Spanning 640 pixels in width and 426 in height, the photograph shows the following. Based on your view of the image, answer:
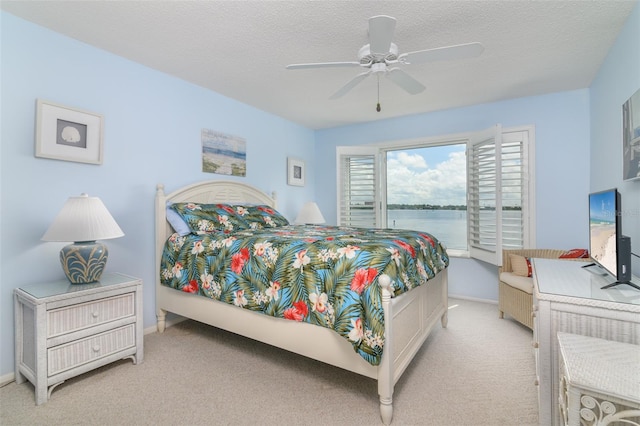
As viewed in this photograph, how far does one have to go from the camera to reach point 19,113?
2166mm

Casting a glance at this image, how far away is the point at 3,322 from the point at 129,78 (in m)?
2.15

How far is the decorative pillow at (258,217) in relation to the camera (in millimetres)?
3299

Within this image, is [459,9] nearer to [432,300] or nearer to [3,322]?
[432,300]

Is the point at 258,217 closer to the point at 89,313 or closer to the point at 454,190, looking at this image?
the point at 89,313

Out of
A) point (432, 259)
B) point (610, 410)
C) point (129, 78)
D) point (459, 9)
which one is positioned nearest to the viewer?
point (610, 410)

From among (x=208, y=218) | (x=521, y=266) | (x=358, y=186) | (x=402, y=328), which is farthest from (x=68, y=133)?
(x=521, y=266)

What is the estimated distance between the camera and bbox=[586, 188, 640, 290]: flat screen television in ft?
5.01

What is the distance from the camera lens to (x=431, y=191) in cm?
466

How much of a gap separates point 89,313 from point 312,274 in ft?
5.19

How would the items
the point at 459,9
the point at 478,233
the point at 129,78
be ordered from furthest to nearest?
the point at 478,233
the point at 129,78
the point at 459,9

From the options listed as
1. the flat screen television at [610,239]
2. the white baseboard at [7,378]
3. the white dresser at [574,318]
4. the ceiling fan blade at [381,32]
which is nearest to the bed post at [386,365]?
the white dresser at [574,318]

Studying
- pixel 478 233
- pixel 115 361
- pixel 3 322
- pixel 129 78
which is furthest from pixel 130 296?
pixel 478 233

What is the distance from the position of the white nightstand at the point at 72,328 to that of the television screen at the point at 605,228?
9.96 ft

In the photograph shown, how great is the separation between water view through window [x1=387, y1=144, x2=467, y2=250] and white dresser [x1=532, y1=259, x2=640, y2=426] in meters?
2.77
